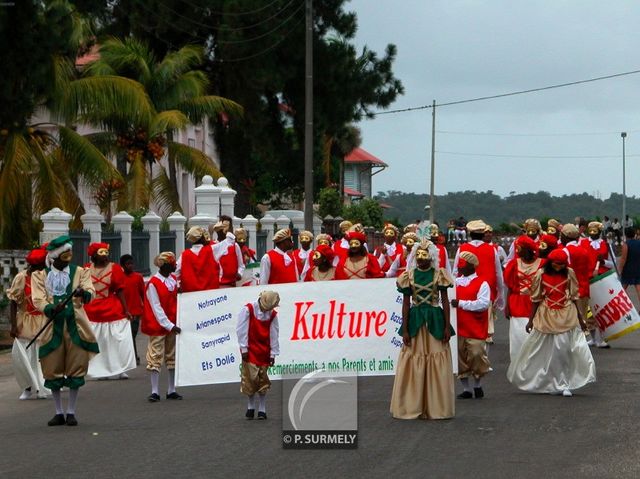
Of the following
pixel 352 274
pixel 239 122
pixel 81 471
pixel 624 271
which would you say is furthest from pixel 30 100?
pixel 239 122

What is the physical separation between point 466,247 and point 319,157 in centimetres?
4036

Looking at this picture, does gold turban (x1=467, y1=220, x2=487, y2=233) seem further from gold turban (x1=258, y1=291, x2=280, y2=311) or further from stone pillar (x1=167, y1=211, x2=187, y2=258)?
stone pillar (x1=167, y1=211, x2=187, y2=258)

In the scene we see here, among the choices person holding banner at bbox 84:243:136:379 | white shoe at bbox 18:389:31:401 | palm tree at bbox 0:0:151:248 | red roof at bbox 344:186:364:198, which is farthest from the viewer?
red roof at bbox 344:186:364:198

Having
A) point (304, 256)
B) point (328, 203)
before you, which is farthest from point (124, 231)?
point (328, 203)

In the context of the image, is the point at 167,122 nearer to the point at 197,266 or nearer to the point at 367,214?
the point at 197,266

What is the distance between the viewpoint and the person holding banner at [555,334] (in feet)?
49.1

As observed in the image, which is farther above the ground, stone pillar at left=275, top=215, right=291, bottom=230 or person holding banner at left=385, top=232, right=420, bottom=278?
stone pillar at left=275, top=215, right=291, bottom=230

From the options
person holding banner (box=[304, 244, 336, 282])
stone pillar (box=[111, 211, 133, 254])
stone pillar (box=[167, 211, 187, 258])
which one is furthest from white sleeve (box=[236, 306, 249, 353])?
stone pillar (box=[167, 211, 187, 258])

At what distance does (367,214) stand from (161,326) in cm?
4639

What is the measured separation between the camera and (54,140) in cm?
2847

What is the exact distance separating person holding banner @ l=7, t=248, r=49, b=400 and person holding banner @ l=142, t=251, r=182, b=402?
3.99 feet

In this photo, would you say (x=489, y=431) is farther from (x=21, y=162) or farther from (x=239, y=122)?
(x=239, y=122)

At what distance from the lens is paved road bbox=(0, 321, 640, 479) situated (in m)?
10.2

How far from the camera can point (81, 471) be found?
33.3 ft
